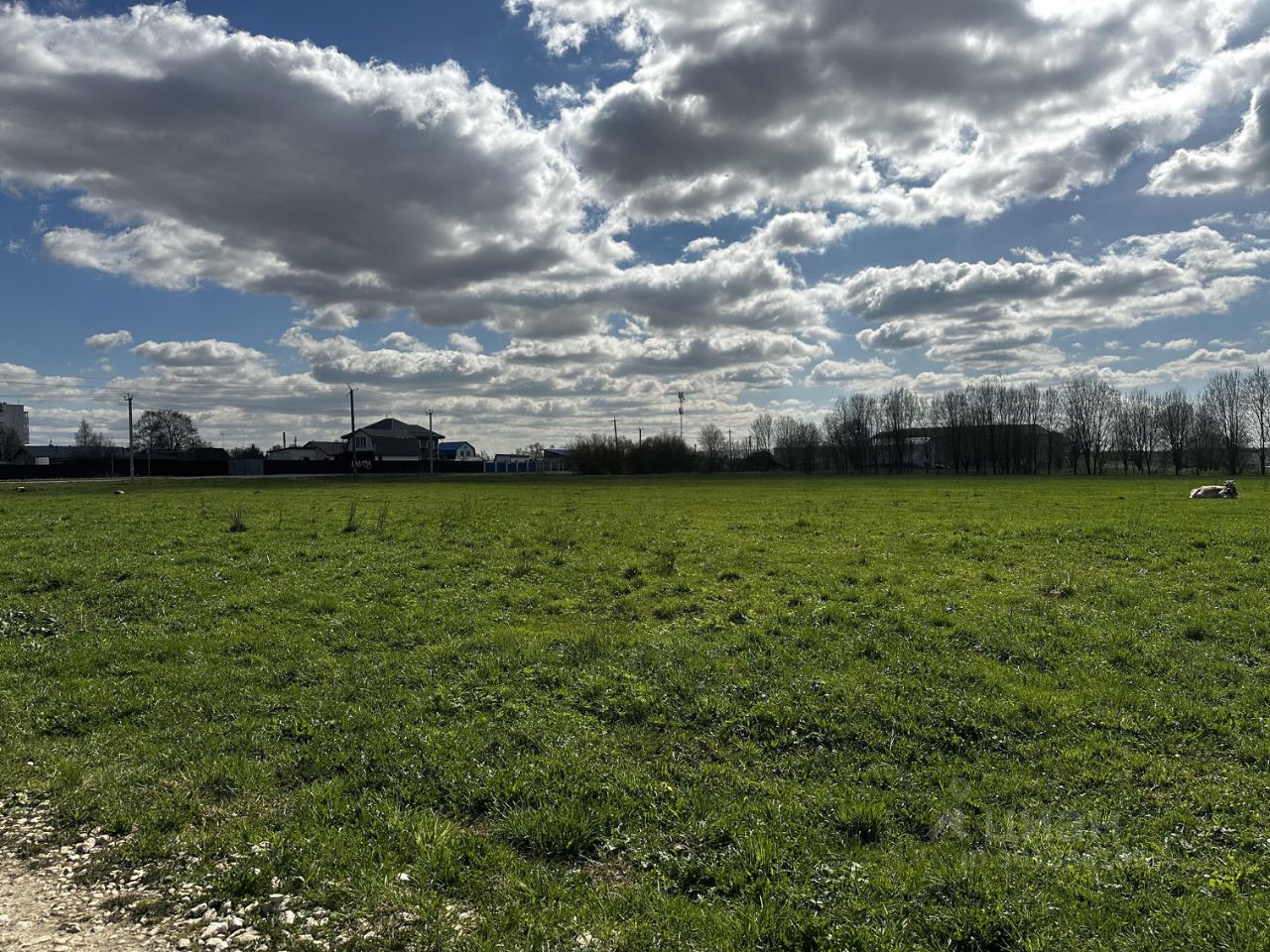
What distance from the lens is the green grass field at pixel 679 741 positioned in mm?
4938

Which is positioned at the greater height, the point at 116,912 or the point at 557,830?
the point at 116,912

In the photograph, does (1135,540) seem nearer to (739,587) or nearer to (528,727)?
(739,587)

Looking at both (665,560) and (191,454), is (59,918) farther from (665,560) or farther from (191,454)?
(191,454)

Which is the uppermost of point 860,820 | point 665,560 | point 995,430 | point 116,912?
point 995,430

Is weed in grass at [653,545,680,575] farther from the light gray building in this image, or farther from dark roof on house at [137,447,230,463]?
the light gray building

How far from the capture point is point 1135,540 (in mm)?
17781

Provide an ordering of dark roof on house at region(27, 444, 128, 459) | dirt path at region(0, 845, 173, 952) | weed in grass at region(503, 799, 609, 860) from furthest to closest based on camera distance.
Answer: dark roof on house at region(27, 444, 128, 459) → weed in grass at region(503, 799, 609, 860) → dirt path at region(0, 845, 173, 952)

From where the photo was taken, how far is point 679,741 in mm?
7699

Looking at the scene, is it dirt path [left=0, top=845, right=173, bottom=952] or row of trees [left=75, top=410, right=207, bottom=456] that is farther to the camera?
row of trees [left=75, top=410, right=207, bottom=456]

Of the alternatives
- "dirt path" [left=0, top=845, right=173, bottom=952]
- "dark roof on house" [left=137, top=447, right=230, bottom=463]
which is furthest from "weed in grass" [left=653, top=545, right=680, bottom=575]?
"dark roof on house" [left=137, top=447, right=230, bottom=463]

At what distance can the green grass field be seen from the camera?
194 inches

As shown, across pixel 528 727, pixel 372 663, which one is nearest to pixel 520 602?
pixel 372 663

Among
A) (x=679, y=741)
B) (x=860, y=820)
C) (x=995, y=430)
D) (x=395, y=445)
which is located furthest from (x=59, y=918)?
(x=395, y=445)

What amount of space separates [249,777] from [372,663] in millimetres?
3280
